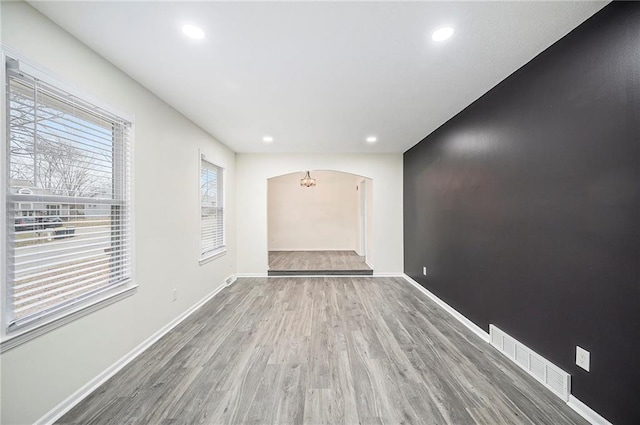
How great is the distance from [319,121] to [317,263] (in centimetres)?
388

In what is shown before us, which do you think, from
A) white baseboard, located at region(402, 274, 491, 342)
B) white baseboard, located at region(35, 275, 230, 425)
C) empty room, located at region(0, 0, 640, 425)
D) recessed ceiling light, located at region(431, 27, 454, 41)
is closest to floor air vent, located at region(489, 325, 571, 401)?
empty room, located at region(0, 0, 640, 425)

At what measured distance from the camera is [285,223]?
8.48m

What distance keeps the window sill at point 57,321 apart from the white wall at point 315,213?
622 cm

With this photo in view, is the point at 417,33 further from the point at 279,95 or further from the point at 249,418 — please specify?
the point at 249,418

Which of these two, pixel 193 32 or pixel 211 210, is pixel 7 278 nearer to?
pixel 193 32

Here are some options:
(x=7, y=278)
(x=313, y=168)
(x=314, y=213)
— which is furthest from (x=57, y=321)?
(x=314, y=213)

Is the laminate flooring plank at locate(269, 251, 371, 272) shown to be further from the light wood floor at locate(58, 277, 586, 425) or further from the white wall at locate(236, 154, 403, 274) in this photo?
the light wood floor at locate(58, 277, 586, 425)

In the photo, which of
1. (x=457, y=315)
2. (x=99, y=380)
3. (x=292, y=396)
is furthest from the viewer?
(x=457, y=315)

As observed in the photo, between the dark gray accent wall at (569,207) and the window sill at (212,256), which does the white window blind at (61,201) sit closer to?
the window sill at (212,256)

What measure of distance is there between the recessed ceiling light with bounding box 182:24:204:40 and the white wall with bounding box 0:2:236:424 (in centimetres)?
84

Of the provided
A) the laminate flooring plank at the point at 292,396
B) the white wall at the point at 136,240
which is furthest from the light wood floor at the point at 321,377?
the white wall at the point at 136,240

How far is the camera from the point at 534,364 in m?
2.04

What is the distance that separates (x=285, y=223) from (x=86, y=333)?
6660 millimetres

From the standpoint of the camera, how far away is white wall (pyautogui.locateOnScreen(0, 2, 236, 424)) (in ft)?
4.89
